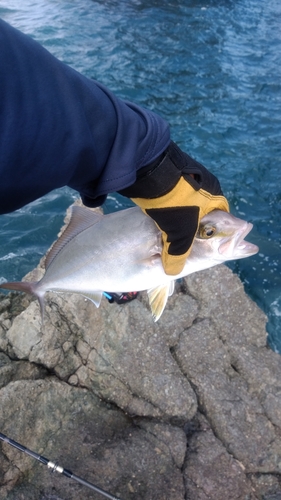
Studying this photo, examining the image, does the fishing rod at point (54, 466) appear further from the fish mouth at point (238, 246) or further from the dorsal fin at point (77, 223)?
the fish mouth at point (238, 246)

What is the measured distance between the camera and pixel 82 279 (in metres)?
3.10

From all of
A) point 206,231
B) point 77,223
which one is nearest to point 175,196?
point 206,231

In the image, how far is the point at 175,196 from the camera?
2508mm

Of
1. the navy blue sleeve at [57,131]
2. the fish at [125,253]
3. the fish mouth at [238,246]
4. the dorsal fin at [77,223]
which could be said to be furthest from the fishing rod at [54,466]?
the navy blue sleeve at [57,131]

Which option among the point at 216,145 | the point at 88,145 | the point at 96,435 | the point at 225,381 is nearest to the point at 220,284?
the point at 225,381

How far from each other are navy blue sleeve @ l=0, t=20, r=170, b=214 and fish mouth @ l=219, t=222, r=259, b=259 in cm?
82

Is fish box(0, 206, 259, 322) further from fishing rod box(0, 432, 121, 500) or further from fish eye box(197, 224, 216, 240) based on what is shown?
fishing rod box(0, 432, 121, 500)

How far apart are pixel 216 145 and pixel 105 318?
543 centimetres

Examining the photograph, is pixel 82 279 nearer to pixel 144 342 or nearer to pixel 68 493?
pixel 144 342

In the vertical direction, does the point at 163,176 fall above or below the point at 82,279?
above

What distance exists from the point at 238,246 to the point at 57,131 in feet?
4.92

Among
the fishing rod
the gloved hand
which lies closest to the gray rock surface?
the fishing rod

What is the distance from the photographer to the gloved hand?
2414 mm

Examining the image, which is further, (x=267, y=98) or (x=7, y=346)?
(x=267, y=98)
